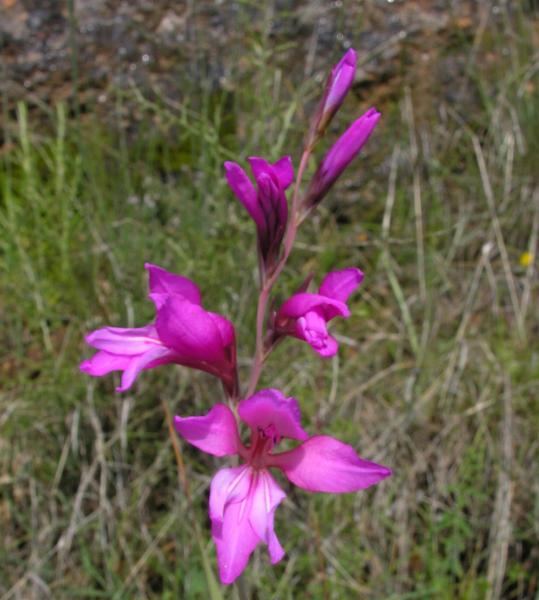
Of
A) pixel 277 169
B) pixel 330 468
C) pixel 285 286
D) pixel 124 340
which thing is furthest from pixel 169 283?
pixel 285 286

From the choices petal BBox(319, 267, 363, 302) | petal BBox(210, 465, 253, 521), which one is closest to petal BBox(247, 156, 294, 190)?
petal BBox(319, 267, 363, 302)

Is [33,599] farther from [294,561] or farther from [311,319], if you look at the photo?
[311,319]

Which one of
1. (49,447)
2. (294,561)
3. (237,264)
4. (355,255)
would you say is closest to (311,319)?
(294,561)

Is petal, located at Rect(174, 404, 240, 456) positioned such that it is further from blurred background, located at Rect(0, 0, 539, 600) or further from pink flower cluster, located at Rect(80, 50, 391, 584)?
blurred background, located at Rect(0, 0, 539, 600)

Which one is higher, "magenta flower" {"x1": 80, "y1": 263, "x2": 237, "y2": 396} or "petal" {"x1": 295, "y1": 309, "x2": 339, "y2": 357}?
"petal" {"x1": 295, "y1": 309, "x2": 339, "y2": 357}

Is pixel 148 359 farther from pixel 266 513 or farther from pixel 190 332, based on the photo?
pixel 266 513

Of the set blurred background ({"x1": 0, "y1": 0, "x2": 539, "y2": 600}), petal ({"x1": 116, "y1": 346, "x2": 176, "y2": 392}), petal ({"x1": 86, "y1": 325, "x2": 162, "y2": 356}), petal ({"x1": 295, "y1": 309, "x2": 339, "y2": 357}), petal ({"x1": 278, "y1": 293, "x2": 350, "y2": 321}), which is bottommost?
blurred background ({"x1": 0, "y1": 0, "x2": 539, "y2": 600})
